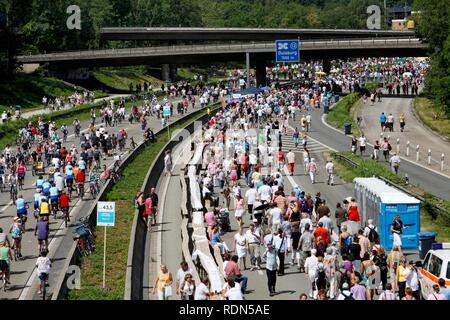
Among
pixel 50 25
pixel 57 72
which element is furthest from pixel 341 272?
pixel 50 25

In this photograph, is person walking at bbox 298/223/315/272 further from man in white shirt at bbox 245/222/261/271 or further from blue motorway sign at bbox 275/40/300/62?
blue motorway sign at bbox 275/40/300/62

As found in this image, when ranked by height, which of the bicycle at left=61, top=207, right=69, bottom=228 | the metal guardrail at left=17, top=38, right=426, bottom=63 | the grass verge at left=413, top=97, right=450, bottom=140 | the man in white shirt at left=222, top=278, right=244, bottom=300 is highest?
the metal guardrail at left=17, top=38, right=426, bottom=63

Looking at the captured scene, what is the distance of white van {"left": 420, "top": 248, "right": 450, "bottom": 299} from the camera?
19.8 metres

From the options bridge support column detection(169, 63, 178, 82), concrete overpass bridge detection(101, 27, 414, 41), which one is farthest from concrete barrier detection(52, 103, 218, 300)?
Answer: concrete overpass bridge detection(101, 27, 414, 41)

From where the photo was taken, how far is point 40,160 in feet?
154

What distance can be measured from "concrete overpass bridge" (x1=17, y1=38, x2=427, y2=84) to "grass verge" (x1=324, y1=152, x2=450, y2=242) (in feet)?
175

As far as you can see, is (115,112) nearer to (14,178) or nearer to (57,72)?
(14,178)

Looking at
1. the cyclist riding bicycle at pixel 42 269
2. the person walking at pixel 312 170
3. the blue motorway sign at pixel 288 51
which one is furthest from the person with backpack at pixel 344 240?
the blue motorway sign at pixel 288 51

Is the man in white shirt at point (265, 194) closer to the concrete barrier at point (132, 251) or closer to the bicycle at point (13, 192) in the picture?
the concrete barrier at point (132, 251)

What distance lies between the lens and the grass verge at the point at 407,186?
31.0 meters

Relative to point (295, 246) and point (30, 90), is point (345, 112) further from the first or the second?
A: point (295, 246)

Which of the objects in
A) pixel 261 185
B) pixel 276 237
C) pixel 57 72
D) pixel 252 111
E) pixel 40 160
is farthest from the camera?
pixel 57 72
